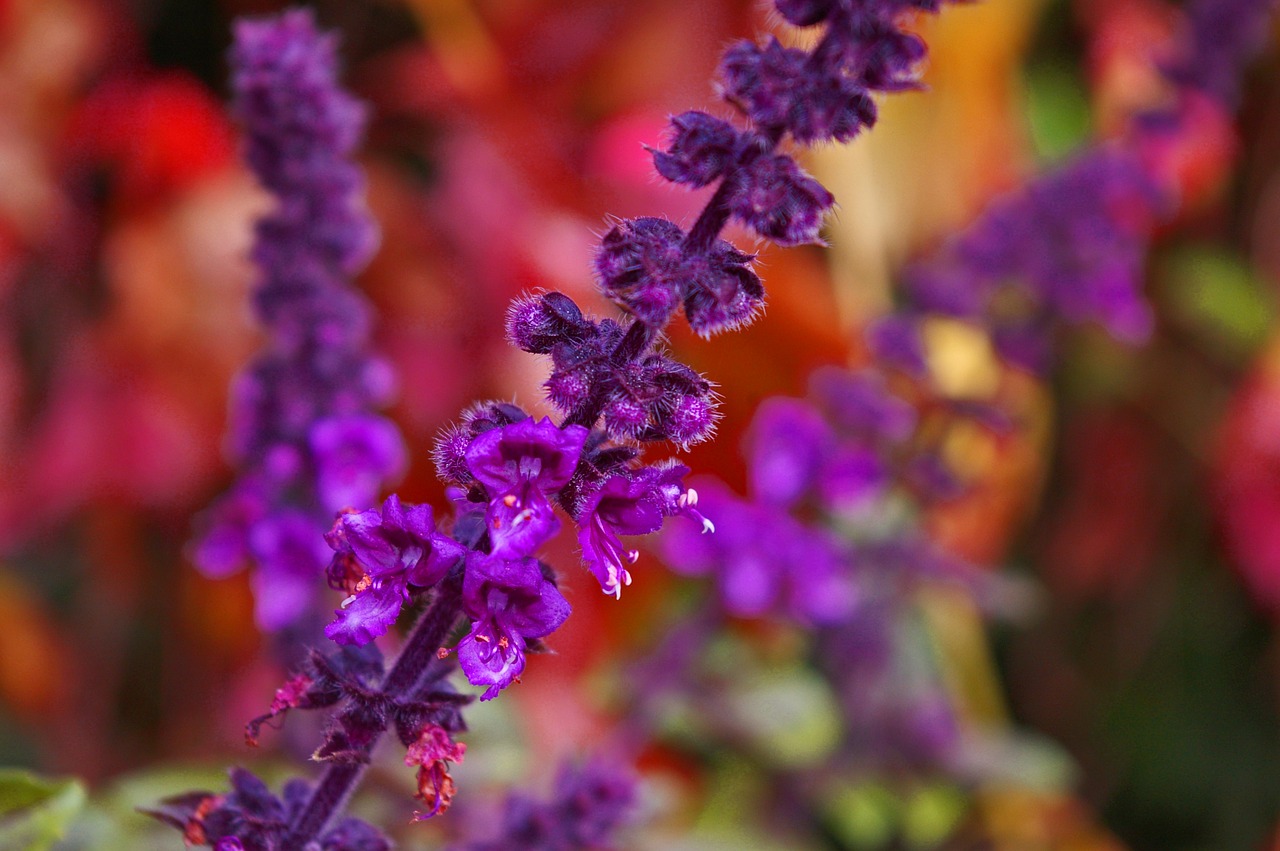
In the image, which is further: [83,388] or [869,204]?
[869,204]

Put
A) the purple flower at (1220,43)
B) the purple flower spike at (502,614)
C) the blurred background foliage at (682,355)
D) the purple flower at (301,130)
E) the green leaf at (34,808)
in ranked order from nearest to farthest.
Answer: the purple flower spike at (502,614)
the green leaf at (34,808)
the purple flower at (301,130)
the purple flower at (1220,43)
the blurred background foliage at (682,355)

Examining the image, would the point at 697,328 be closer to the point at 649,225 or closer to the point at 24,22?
the point at 649,225

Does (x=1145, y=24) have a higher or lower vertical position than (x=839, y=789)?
higher

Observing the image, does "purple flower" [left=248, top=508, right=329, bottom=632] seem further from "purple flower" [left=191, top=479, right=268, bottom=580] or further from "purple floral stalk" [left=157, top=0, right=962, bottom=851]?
"purple floral stalk" [left=157, top=0, right=962, bottom=851]

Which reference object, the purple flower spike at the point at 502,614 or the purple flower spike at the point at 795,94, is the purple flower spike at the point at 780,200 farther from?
the purple flower spike at the point at 502,614

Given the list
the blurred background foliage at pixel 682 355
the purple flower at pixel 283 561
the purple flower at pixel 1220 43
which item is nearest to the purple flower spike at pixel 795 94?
the purple flower at pixel 283 561

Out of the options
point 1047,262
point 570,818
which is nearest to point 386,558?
point 570,818

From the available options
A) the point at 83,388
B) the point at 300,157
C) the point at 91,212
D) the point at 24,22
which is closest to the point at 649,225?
the point at 300,157

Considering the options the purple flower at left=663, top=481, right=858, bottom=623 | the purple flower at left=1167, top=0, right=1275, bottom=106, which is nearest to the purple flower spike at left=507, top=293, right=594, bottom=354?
the purple flower at left=663, top=481, right=858, bottom=623
